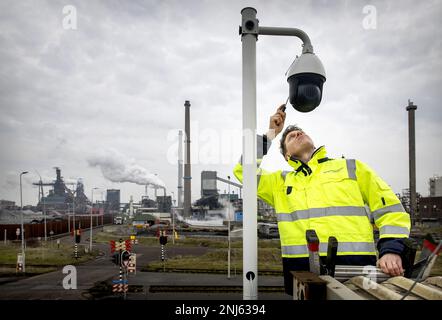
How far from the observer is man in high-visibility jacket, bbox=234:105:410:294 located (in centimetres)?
226

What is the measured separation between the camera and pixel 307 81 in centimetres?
199

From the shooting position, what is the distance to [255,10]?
1920 mm

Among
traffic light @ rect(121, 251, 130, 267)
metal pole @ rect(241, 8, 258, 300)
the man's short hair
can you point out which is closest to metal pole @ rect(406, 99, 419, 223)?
traffic light @ rect(121, 251, 130, 267)

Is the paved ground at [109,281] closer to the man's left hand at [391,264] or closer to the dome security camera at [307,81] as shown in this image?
the man's left hand at [391,264]

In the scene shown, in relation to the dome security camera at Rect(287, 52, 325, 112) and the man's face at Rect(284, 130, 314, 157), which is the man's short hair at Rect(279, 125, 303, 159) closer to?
the man's face at Rect(284, 130, 314, 157)

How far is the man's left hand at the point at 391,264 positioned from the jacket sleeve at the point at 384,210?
34 mm

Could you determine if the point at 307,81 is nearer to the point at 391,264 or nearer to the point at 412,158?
the point at 391,264

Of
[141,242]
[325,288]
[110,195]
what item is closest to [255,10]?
[325,288]

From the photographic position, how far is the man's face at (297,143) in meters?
2.75

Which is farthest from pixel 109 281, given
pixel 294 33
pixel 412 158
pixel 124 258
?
pixel 412 158

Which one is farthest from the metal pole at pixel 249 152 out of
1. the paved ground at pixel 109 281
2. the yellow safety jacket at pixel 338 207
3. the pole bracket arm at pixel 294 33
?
the paved ground at pixel 109 281

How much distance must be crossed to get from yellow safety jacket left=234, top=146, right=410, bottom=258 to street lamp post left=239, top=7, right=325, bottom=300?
0.77 meters

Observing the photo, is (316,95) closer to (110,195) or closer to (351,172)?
(351,172)
